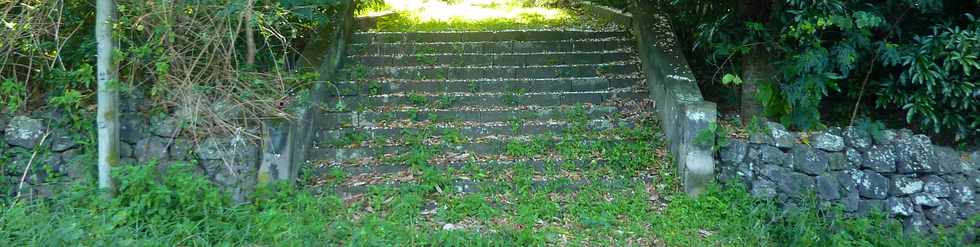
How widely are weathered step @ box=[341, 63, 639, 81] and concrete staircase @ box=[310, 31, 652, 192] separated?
0.01m

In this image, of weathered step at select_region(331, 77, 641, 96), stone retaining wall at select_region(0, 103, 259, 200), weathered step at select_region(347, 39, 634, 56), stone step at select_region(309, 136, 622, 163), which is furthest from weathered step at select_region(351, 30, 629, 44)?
stone retaining wall at select_region(0, 103, 259, 200)

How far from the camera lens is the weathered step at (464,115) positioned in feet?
23.9

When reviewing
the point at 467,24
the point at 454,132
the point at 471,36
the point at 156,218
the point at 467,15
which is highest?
the point at 467,15

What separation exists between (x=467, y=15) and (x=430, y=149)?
4804 mm

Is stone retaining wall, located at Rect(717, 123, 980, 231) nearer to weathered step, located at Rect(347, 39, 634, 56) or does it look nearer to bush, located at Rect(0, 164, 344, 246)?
weathered step, located at Rect(347, 39, 634, 56)

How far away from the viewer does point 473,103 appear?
7652 millimetres

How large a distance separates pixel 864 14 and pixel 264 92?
14.3 ft

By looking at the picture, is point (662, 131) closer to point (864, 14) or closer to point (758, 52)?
point (758, 52)

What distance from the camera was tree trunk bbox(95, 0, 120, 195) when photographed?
5523 millimetres

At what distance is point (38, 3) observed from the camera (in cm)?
579

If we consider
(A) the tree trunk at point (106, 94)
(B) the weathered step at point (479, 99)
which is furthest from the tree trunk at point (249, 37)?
(B) the weathered step at point (479, 99)

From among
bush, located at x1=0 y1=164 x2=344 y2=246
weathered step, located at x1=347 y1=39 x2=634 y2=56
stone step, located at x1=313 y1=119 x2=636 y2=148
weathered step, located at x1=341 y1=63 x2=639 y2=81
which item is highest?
weathered step, located at x1=347 y1=39 x2=634 y2=56

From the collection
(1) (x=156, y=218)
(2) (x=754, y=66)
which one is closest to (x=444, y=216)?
(1) (x=156, y=218)

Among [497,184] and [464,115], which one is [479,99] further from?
[497,184]
